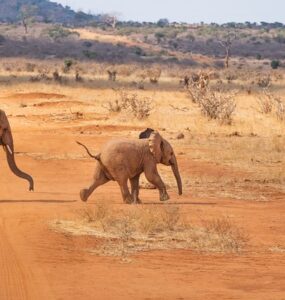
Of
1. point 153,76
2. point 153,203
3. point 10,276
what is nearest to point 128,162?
point 153,203

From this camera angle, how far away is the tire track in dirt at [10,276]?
8180mm

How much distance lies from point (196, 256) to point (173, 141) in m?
14.2

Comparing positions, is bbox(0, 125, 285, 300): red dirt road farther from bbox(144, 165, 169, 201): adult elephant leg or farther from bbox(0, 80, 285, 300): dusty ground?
bbox(144, 165, 169, 201): adult elephant leg

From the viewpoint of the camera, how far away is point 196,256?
33.6ft

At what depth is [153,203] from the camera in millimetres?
13844

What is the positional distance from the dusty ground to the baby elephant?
291 millimetres

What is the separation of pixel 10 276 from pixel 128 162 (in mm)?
4911

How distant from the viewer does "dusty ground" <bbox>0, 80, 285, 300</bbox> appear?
8.76 m

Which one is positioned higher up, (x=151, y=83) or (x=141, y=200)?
(x=141, y=200)

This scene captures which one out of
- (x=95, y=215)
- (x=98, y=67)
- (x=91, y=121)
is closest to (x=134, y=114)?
(x=91, y=121)

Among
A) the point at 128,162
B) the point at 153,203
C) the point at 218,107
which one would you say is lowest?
the point at 218,107

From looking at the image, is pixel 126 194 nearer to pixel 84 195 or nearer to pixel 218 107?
pixel 84 195

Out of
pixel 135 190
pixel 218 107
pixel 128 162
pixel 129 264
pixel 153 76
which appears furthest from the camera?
pixel 153 76

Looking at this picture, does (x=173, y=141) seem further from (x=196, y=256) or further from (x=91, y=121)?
(x=196, y=256)
